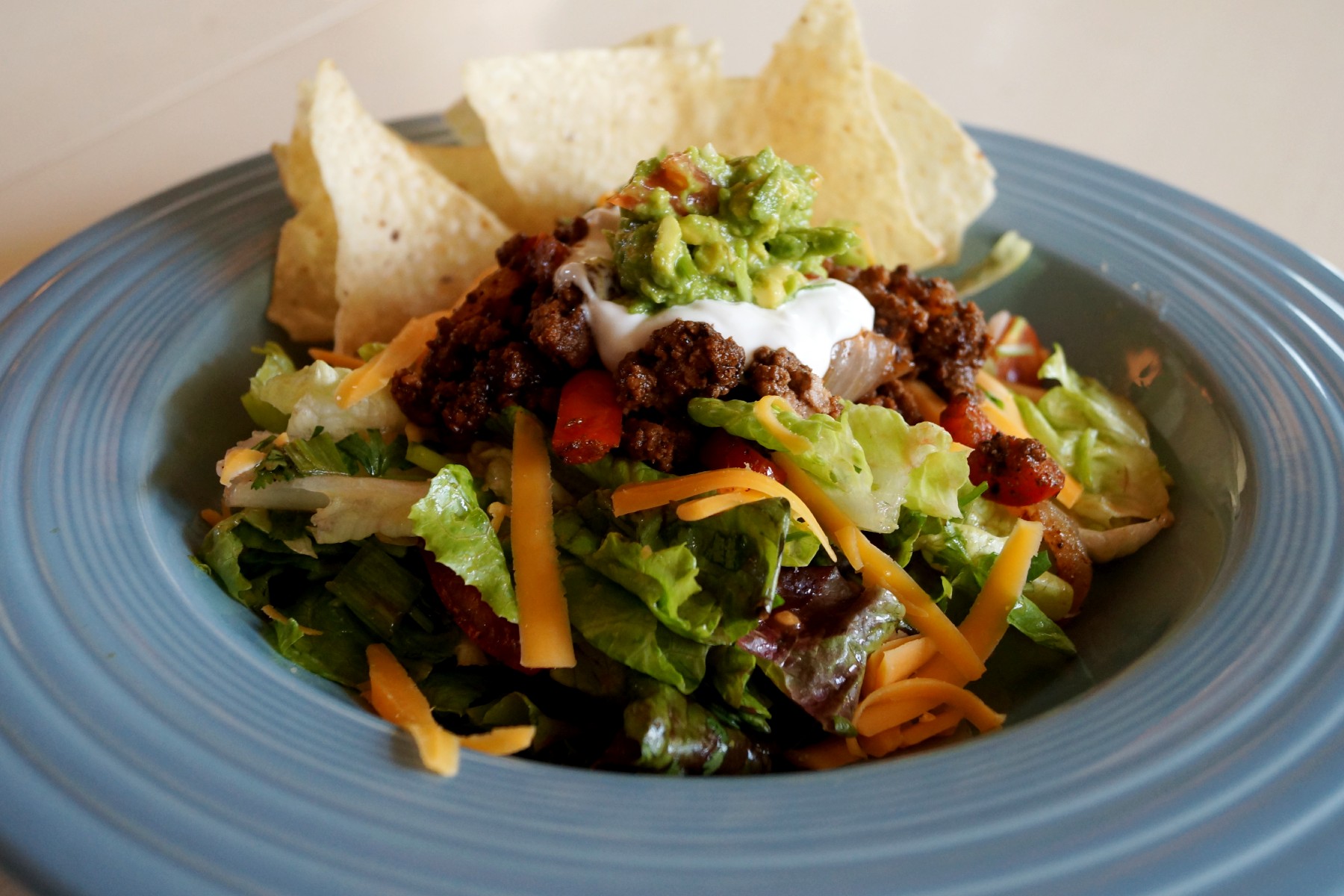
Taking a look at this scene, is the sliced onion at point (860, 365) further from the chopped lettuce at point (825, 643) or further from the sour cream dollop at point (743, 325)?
the chopped lettuce at point (825, 643)

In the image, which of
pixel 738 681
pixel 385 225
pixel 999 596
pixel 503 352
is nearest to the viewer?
pixel 738 681

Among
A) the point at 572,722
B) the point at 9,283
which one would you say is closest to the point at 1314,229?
the point at 572,722

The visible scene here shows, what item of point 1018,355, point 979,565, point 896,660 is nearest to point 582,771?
point 896,660

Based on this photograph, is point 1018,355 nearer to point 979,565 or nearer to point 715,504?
point 979,565

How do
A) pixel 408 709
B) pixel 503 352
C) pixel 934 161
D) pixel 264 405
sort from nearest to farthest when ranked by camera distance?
pixel 408 709 → pixel 503 352 → pixel 264 405 → pixel 934 161

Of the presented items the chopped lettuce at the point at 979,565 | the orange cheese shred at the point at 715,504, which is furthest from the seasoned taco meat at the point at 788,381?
the chopped lettuce at the point at 979,565

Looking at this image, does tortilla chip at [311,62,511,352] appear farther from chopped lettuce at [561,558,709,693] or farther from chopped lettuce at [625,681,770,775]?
chopped lettuce at [625,681,770,775]
